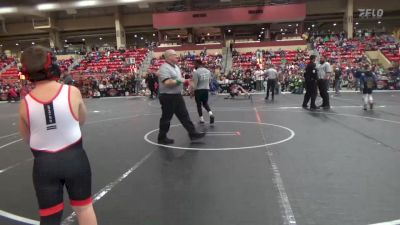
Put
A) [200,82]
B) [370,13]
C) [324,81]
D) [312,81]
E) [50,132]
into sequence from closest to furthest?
1. [50,132]
2. [200,82]
3. [312,81]
4. [324,81]
5. [370,13]

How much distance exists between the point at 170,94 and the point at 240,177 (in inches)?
107

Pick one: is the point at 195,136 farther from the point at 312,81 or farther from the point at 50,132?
the point at 312,81

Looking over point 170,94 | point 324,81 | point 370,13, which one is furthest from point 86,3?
point 170,94

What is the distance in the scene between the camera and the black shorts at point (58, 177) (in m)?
2.41

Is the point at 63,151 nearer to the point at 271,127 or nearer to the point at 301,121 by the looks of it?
the point at 271,127

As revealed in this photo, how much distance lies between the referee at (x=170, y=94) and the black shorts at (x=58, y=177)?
4490 mm

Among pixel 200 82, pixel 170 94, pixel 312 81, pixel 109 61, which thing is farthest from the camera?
pixel 109 61

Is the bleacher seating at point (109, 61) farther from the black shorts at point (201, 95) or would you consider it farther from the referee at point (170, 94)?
the referee at point (170, 94)

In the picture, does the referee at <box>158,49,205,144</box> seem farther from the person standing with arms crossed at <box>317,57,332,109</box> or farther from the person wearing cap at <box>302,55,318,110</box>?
the person standing with arms crossed at <box>317,57,332,109</box>

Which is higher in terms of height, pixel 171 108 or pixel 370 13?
pixel 370 13

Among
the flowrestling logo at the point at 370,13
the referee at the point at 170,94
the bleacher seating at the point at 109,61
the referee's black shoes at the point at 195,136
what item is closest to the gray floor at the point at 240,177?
the referee's black shoes at the point at 195,136

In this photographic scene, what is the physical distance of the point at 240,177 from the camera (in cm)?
502

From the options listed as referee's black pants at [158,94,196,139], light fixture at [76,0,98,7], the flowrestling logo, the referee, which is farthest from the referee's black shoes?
the flowrestling logo

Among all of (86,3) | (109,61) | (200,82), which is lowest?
(200,82)
